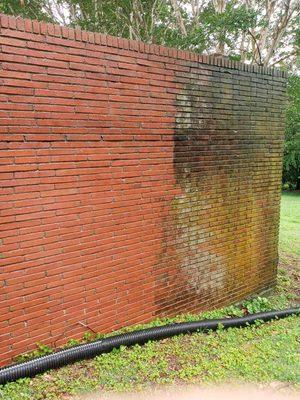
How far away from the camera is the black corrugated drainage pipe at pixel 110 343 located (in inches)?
136

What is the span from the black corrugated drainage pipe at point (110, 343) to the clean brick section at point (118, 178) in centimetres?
31

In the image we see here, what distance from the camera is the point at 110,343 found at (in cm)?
404

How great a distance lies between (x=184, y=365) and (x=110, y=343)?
880 mm

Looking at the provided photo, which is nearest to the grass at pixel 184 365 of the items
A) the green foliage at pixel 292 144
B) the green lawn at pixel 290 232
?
the green lawn at pixel 290 232

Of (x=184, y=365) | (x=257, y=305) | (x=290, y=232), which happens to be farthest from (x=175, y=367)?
(x=290, y=232)

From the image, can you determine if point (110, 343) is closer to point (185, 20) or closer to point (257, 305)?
point (257, 305)

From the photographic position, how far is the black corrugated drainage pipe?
346cm

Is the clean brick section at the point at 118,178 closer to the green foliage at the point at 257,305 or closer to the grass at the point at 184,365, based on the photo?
the green foliage at the point at 257,305

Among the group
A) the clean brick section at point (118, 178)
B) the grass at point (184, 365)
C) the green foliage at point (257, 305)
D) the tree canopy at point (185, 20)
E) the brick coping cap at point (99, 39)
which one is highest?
the tree canopy at point (185, 20)

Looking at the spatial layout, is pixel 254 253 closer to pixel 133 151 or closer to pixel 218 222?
pixel 218 222

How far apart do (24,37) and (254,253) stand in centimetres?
510

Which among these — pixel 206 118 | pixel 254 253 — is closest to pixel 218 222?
pixel 254 253

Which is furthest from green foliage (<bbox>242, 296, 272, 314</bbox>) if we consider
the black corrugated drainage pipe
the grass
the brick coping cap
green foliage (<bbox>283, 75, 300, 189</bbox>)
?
green foliage (<bbox>283, 75, 300, 189</bbox>)

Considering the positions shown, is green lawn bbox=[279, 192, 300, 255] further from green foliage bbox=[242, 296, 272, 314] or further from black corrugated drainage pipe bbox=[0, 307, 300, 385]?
black corrugated drainage pipe bbox=[0, 307, 300, 385]
